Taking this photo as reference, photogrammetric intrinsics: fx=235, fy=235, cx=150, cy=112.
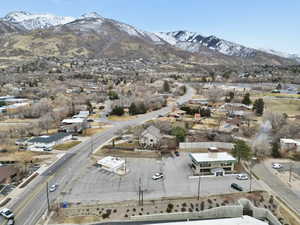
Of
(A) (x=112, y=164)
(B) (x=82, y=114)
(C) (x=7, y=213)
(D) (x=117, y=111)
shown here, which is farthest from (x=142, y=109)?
(C) (x=7, y=213)

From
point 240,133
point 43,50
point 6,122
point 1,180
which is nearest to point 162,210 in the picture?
point 1,180

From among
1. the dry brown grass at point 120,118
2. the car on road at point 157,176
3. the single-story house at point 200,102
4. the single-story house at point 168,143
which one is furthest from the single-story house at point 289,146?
the single-story house at point 200,102

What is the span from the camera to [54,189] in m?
19.6

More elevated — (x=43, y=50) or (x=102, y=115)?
(x=43, y=50)

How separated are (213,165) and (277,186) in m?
5.68

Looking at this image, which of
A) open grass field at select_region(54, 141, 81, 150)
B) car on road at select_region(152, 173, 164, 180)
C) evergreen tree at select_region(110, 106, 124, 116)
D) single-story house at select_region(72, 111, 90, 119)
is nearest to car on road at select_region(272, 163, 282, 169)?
car on road at select_region(152, 173, 164, 180)

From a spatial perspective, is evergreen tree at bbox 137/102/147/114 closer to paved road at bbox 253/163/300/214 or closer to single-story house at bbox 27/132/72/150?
single-story house at bbox 27/132/72/150

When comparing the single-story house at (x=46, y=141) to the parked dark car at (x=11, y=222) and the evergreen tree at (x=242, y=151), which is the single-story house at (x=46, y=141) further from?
the evergreen tree at (x=242, y=151)

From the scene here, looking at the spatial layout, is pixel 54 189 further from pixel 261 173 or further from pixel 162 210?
pixel 261 173

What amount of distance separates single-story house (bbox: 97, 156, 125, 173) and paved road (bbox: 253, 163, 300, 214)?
13404 mm

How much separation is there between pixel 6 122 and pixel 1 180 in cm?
2368

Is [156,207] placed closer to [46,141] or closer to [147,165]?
[147,165]

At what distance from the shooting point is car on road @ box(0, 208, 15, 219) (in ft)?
52.1

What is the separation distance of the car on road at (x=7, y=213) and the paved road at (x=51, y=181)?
12.4 inches
